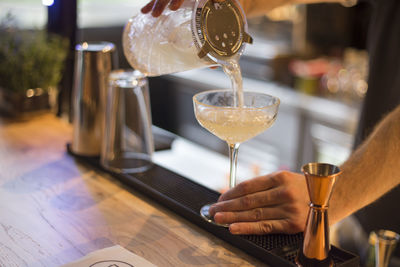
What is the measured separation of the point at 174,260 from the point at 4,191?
1.83ft

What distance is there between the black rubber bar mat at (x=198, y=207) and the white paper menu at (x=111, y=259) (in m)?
0.19

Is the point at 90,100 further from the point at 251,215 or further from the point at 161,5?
the point at 251,215

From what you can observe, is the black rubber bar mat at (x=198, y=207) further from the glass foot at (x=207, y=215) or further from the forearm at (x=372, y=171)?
the forearm at (x=372, y=171)

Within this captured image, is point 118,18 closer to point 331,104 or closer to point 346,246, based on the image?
point 331,104

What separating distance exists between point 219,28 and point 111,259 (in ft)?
1.70

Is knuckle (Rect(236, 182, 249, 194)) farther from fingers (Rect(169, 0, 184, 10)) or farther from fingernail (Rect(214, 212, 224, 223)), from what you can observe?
fingers (Rect(169, 0, 184, 10))

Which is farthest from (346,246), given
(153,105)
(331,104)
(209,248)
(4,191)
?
(153,105)

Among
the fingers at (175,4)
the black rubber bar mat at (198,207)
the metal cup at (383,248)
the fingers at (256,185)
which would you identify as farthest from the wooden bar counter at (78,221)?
the fingers at (175,4)

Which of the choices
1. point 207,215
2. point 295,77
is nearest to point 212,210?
point 207,215

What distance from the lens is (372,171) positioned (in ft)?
3.63

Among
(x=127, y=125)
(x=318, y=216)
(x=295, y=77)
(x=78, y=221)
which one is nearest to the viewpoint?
(x=318, y=216)

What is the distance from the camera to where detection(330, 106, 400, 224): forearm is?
3.53 feet

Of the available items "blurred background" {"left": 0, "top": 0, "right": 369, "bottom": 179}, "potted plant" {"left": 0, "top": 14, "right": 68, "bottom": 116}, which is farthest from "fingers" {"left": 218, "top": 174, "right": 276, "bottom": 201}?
"blurred background" {"left": 0, "top": 0, "right": 369, "bottom": 179}

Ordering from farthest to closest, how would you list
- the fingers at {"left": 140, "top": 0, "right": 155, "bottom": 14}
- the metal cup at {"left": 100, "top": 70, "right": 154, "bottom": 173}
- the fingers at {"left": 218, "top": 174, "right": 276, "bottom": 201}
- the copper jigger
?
the metal cup at {"left": 100, "top": 70, "right": 154, "bottom": 173}, the fingers at {"left": 140, "top": 0, "right": 155, "bottom": 14}, the fingers at {"left": 218, "top": 174, "right": 276, "bottom": 201}, the copper jigger
